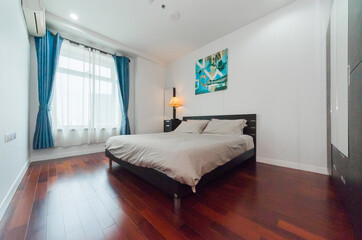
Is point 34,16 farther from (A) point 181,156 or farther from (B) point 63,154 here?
(A) point 181,156

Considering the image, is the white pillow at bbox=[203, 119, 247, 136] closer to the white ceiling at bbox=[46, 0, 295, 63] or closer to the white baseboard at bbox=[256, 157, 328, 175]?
the white baseboard at bbox=[256, 157, 328, 175]

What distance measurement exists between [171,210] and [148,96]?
3659 mm

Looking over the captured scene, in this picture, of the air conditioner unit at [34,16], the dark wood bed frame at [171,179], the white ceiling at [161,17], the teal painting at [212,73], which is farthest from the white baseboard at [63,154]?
the teal painting at [212,73]

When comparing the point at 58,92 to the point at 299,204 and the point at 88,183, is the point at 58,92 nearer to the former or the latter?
the point at 88,183

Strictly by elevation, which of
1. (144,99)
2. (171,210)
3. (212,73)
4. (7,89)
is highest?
(212,73)

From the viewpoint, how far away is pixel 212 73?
3523 millimetres

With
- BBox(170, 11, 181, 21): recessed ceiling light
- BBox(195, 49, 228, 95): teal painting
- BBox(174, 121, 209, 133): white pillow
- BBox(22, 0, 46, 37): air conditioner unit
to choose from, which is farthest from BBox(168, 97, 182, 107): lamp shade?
BBox(22, 0, 46, 37): air conditioner unit

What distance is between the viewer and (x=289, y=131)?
2438 mm

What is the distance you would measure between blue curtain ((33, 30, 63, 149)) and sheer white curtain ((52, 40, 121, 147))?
0.12 metres

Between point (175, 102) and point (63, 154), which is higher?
point (175, 102)

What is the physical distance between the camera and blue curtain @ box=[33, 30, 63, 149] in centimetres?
272

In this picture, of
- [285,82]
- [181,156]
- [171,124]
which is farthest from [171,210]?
[171,124]

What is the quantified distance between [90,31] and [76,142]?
250cm

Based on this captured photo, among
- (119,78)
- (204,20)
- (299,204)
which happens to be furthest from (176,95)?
(299,204)
